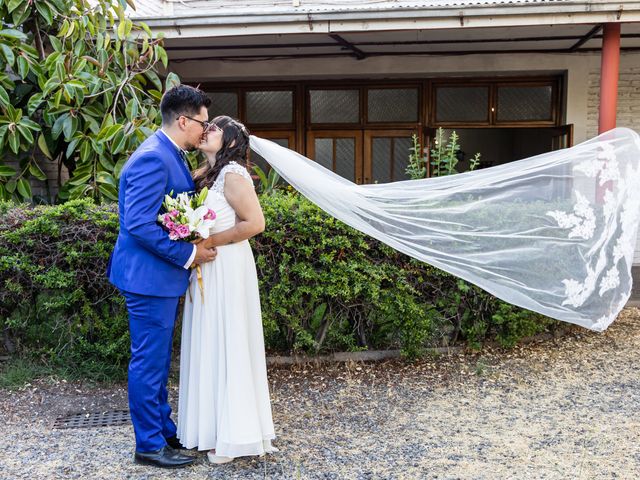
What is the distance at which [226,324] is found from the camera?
370 centimetres

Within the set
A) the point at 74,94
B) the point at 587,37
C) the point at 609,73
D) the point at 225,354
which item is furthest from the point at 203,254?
the point at 587,37

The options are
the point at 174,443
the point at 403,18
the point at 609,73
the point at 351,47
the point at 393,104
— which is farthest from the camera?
the point at 393,104

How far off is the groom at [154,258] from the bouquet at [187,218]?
0.05 metres

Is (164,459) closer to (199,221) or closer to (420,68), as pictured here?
(199,221)

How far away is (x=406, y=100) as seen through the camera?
10.4m

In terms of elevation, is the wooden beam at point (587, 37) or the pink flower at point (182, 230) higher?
the wooden beam at point (587, 37)

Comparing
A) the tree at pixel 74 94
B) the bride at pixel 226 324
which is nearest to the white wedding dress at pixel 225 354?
the bride at pixel 226 324

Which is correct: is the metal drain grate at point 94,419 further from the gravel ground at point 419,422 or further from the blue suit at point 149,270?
the blue suit at point 149,270

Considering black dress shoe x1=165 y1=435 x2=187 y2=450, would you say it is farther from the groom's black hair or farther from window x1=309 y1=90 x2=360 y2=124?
window x1=309 y1=90 x2=360 y2=124

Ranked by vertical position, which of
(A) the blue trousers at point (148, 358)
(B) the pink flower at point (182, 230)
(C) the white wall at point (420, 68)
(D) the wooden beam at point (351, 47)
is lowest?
(A) the blue trousers at point (148, 358)

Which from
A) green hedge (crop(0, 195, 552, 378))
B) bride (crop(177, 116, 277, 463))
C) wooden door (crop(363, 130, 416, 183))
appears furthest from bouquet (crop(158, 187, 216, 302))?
wooden door (crop(363, 130, 416, 183))

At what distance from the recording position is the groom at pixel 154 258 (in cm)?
353

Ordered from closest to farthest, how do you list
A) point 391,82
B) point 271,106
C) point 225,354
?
1. point 225,354
2. point 391,82
3. point 271,106

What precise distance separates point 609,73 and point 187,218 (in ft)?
18.8
